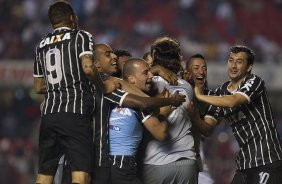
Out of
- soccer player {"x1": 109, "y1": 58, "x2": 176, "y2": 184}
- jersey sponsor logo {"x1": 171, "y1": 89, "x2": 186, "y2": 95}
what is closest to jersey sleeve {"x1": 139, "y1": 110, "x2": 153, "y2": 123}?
soccer player {"x1": 109, "y1": 58, "x2": 176, "y2": 184}

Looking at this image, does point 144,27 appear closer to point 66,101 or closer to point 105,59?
point 105,59

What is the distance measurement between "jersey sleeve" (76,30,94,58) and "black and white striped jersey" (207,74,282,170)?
154cm

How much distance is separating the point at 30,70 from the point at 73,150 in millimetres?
15056

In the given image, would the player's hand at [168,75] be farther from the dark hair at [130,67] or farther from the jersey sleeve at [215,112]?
the jersey sleeve at [215,112]

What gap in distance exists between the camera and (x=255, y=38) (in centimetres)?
2345

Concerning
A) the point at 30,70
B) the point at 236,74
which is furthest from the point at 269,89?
the point at 236,74

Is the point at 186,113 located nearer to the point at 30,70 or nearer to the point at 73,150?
the point at 73,150

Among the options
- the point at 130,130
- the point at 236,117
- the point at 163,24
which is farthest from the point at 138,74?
the point at 163,24

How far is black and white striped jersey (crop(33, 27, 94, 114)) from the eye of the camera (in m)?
7.32

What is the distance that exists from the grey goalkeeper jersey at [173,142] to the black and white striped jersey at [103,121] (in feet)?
1.39

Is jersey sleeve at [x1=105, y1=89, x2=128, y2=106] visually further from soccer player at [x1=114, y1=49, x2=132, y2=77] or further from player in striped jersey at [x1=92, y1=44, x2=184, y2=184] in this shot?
soccer player at [x1=114, y1=49, x2=132, y2=77]

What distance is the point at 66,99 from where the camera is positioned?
24.1 feet

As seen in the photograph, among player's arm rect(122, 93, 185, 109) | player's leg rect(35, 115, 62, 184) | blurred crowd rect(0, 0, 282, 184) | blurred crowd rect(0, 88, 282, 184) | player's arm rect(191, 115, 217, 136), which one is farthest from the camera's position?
blurred crowd rect(0, 0, 282, 184)

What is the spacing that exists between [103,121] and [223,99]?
46.1 inches
